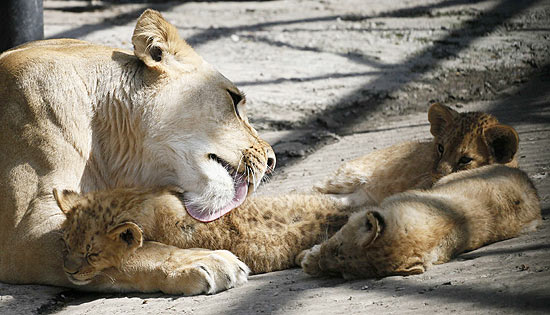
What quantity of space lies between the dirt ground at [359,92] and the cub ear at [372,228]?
0.16 metres

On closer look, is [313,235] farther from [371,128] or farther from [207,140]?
[371,128]

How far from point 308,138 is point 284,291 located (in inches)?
130

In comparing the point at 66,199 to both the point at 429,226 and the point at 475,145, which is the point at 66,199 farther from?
the point at 475,145

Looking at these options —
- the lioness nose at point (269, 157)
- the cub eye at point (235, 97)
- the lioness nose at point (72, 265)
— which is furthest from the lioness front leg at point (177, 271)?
the cub eye at point (235, 97)

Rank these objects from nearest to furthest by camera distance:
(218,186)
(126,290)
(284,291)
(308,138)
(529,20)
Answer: (284,291)
(126,290)
(218,186)
(308,138)
(529,20)

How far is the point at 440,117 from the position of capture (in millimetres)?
4531

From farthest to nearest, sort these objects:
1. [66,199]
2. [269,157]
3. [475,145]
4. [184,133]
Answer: [475,145] < [269,157] < [184,133] < [66,199]

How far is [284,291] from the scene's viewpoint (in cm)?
312

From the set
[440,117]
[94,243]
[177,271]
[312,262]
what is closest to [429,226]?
[312,262]

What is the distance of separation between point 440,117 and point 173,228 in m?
1.78

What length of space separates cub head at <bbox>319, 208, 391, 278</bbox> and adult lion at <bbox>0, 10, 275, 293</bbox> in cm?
69

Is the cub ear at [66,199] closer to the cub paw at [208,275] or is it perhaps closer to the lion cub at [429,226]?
the cub paw at [208,275]

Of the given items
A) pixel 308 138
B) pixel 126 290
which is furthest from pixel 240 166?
pixel 308 138

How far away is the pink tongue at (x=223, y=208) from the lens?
3646mm
